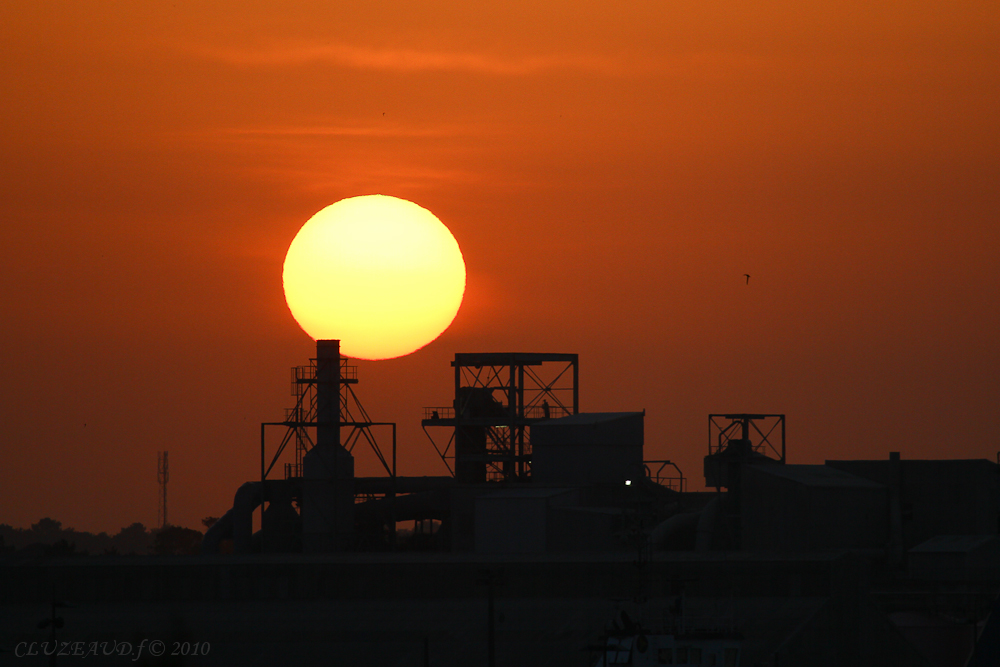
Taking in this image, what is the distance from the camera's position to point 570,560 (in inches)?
2773

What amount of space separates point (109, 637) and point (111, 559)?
12.9 m

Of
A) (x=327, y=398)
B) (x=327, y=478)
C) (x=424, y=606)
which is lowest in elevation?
(x=424, y=606)

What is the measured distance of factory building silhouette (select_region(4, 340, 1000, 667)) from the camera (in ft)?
206

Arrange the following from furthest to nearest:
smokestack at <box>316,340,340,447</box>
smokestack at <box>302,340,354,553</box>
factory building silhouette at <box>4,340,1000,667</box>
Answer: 1. smokestack at <box>316,340,340,447</box>
2. smokestack at <box>302,340,354,553</box>
3. factory building silhouette at <box>4,340,1000,667</box>

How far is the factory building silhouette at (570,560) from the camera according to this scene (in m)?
62.9

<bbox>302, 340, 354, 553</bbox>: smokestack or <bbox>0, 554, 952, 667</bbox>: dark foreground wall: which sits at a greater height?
<bbox>302, 340, 354, 553</bbox>: smokestack

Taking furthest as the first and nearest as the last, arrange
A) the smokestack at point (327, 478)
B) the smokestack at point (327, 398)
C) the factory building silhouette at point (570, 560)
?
the smokestack at point (327, 398)
the smokestack at point (327, 478)
the factory building silhouette at point (570, 560)

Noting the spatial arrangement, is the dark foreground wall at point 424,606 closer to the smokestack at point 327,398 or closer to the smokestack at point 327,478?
the smokestack at point 327,478

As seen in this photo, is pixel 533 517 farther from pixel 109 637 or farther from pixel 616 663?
pixel 616 663

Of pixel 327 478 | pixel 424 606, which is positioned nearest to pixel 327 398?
pixel 327 478

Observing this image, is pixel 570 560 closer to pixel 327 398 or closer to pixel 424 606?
pixel 424 606

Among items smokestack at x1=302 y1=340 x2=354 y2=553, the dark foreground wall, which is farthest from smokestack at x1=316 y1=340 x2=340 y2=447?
the dark foreground wall

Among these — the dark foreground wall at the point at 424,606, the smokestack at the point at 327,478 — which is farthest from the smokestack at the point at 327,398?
the dark foreground wall at the point at 424,606

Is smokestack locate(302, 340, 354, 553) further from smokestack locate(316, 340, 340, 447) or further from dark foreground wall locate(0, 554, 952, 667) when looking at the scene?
dark foreground wall locate(0, 554, 952, 667)
